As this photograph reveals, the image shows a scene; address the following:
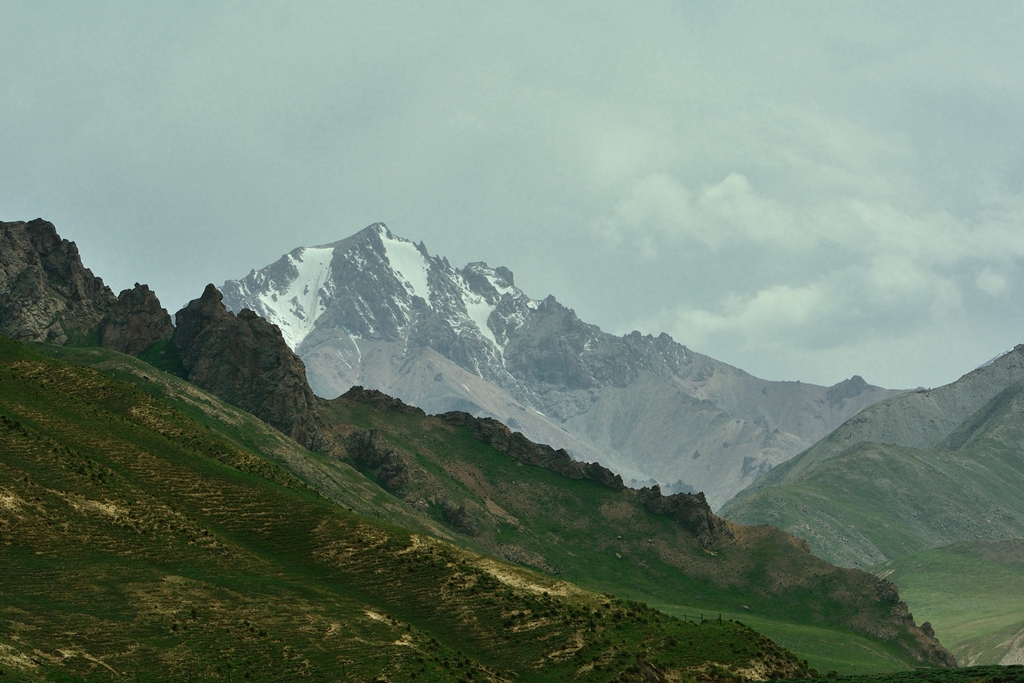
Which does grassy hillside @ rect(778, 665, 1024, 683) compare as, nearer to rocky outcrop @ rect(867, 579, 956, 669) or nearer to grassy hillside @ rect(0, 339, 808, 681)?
grassy hillside @ rect(0, 339, 808, 681)

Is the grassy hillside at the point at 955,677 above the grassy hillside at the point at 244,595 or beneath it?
above

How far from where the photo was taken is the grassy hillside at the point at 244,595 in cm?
7588

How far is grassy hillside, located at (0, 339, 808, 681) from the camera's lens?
75875 mm

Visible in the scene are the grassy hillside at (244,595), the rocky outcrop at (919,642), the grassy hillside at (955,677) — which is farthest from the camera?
the rocky outcrop at (919,642)

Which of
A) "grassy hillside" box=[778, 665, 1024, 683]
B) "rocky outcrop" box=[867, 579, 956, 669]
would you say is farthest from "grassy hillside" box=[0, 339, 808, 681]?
"rocky outcrop" box=[867, 579, 956, 669]

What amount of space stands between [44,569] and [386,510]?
9497cm

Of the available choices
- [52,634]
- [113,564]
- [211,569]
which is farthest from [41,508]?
[52,634]

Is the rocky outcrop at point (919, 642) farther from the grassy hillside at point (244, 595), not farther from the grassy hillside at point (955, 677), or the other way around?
the grassy hillside at point (955, 677)

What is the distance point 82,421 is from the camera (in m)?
125

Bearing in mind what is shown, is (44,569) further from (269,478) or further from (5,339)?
(5,339)

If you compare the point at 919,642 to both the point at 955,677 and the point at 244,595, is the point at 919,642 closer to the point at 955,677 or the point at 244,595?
the point at 955,677

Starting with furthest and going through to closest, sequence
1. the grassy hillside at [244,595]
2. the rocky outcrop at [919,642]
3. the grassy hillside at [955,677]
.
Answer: the rocky outcrop at [919,642] → the grassy hillside at [244,595] → the grassy hillside at [955,677]

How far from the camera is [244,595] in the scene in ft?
297

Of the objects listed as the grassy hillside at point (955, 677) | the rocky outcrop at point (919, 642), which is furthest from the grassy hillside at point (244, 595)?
the rocky outcrop at point (919, 642)
